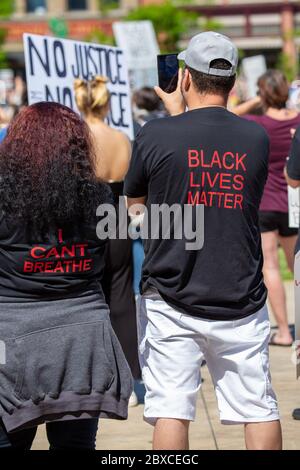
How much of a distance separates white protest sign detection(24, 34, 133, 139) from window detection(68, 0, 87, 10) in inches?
1721

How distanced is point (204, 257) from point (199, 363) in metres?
0.40

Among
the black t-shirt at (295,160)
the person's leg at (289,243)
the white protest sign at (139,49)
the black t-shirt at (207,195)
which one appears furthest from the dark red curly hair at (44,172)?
the white protest sign at (139,49)

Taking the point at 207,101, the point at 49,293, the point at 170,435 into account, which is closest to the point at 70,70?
the point at 207,101

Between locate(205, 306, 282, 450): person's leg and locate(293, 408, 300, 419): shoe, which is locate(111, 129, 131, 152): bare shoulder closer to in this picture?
locate(293, 408, 300, 419): shoe

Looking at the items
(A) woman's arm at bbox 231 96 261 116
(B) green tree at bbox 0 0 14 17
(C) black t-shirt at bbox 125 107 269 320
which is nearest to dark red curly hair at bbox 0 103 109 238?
(C) black t-shirt at bbox 125 107 269 320

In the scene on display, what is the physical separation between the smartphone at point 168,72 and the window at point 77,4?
154ft

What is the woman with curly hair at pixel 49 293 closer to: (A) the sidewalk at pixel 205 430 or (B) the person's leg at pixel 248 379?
(B) the person's leg at pixel 248 379

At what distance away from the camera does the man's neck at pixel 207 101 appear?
3588 mm

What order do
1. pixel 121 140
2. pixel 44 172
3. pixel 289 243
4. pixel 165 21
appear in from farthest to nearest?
pixel 165 21 → pixel 289 243 → pixel 121 140 → pixel 44 172

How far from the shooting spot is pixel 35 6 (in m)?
50.3

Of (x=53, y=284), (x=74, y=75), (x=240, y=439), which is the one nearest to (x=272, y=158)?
(x=74, y=75)

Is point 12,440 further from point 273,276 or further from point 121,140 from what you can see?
point 273,276
